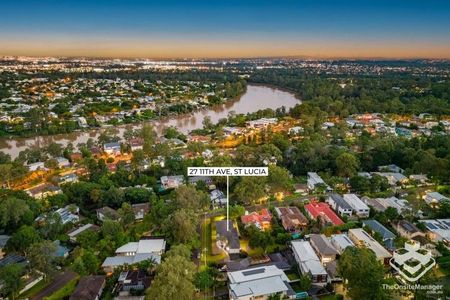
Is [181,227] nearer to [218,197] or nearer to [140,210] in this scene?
[140,210]

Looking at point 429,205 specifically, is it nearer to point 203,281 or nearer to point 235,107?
point 203,281

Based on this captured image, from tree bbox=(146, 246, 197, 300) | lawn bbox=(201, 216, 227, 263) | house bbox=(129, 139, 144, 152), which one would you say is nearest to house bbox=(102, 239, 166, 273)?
lawn bbox=(201, 216, 227, 263)

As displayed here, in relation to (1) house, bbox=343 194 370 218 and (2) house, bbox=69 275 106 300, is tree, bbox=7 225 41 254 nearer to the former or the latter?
(2) house, bbox=69 275 106 300

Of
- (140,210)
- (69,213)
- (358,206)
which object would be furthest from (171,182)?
(358,206)

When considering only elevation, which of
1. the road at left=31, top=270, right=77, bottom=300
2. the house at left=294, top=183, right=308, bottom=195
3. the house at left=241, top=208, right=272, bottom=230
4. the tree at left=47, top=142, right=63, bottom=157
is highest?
the tree at left=47, top=142, right=63, bottom=157

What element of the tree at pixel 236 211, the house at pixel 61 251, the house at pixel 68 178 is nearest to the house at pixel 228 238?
the tree at pixel 236 211

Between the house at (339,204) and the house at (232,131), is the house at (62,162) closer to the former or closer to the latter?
the house at (232,131)
